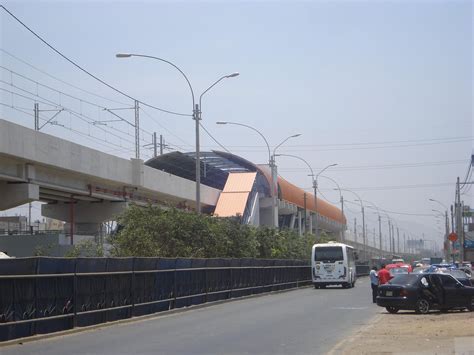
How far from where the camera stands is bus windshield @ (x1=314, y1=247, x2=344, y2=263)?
5097 cm

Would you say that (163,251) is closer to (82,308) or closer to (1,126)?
(1,126)

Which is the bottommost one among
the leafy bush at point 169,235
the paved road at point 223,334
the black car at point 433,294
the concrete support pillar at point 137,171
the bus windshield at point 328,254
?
the paved road at point 223,334

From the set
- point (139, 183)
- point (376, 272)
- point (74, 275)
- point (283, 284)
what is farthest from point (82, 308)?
point (139, 183)

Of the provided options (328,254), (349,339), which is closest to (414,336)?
(349,339)

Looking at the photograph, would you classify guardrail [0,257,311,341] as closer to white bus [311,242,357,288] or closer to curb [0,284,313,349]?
curb [0,284,313,349]

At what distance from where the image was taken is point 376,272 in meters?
31.9

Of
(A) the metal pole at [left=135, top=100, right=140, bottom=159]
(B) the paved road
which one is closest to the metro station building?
(A) the metal pole at [left=135, top=100, right=140, bottom=159]

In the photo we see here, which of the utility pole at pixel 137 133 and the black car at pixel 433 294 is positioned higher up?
the utility pole at pixel 137 133

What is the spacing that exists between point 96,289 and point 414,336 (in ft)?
30.1

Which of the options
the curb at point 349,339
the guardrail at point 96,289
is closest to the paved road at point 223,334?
the curb at point 349,339

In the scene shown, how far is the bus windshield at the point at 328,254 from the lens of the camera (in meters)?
51.0

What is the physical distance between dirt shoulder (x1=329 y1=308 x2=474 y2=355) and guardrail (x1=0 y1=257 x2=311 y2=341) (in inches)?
290

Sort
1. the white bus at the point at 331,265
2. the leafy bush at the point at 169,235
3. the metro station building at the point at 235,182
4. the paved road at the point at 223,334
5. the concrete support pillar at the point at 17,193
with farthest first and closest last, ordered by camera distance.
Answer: the metro station building at the point at 235,182 < the white bus at the point at 331,265 < the concrete support pillar at the point at 17,193 < the leafy bush at the point at 169,235 < the paved road at the point at 223,334

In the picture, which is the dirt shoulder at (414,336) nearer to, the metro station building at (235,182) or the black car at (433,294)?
the black car at (433,294)
